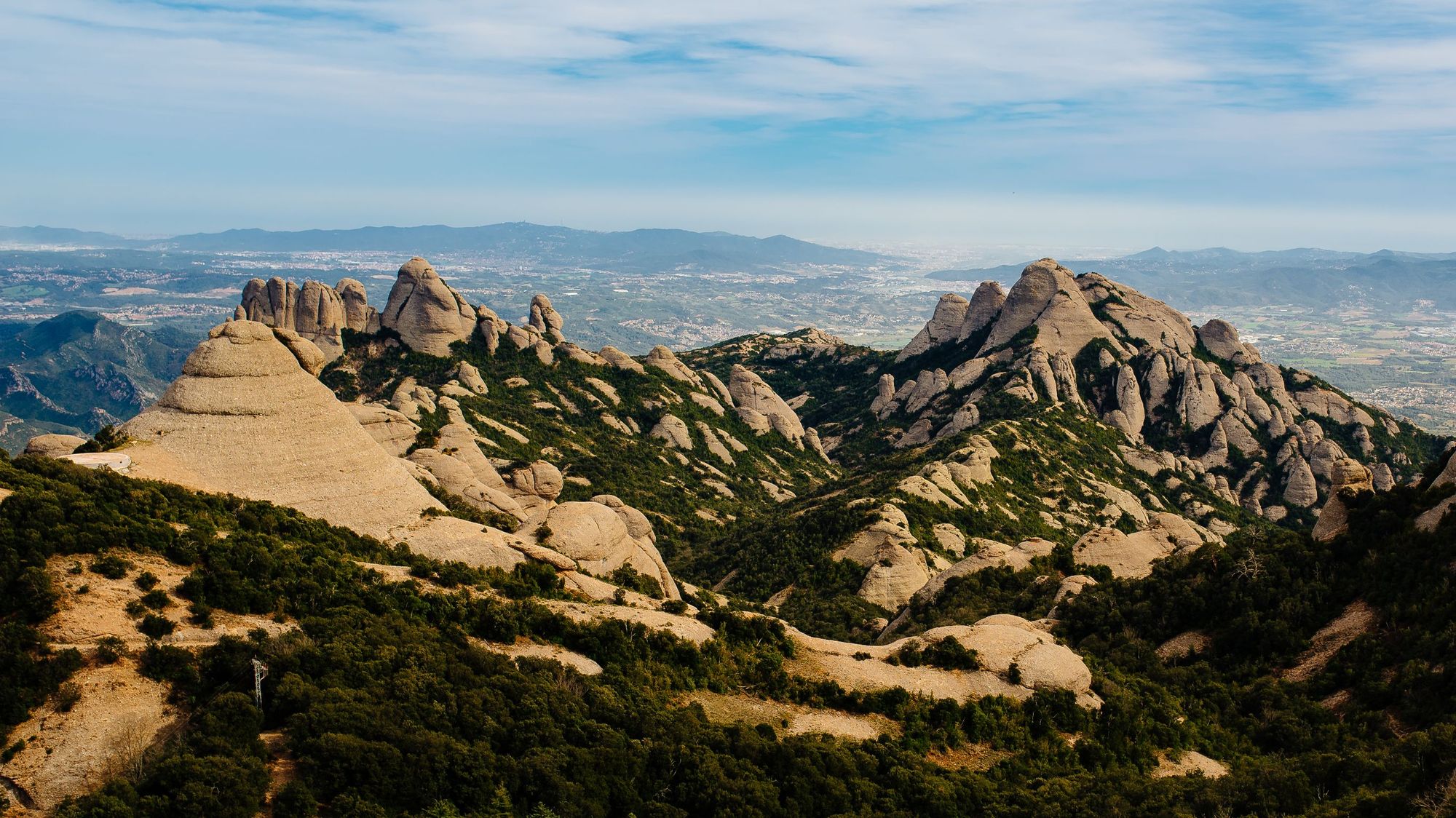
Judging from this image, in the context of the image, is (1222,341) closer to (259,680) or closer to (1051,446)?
(1051,446)

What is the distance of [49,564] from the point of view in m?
31.3

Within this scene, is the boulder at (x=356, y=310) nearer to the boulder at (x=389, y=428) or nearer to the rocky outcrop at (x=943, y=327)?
the boulder at (x=389, y=428)

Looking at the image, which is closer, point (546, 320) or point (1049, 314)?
point (1049, 314)

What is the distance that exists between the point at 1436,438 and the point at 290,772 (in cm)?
17021

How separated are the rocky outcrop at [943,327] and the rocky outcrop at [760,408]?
109ft

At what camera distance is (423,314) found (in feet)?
391

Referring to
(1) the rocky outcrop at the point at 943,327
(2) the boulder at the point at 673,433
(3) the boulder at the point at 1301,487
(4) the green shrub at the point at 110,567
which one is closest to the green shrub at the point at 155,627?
(4) the green shrub at the point at 110,567

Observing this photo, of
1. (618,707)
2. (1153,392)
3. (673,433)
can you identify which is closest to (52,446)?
(618,707)

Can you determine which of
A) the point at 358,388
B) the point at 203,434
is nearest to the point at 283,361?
the point at 203,434

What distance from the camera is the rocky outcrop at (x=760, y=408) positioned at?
5340 inches

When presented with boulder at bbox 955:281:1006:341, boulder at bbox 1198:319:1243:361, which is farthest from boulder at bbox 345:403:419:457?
boulder at bbox 1198:319:1243:361

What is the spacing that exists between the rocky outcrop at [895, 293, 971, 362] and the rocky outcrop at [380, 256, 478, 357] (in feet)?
264

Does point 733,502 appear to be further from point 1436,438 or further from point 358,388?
point 1436,438

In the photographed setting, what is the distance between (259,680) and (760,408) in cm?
11281
